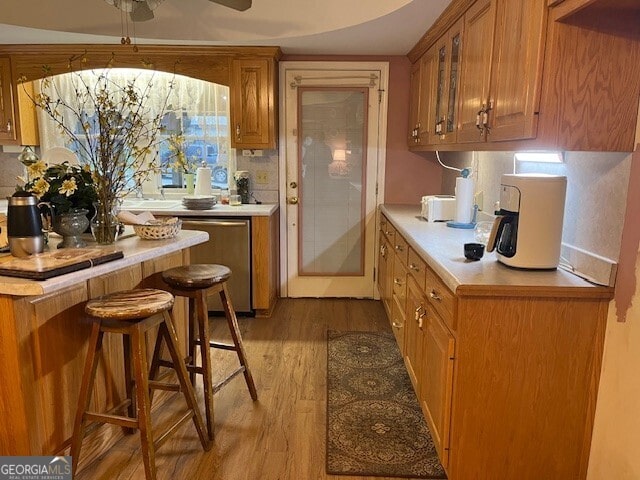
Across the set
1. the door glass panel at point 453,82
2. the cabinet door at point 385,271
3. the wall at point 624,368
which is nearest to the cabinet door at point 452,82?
the door glass panel at point 453,82

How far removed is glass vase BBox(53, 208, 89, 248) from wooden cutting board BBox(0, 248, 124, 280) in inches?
3.4

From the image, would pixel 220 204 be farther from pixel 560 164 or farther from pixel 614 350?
pixel 614 350

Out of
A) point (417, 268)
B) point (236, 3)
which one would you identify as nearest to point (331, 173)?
point (417, 268)

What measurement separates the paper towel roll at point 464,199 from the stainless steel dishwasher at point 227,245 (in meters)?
1.69

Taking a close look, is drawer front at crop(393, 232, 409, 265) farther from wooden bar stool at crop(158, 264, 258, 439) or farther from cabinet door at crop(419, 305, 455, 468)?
wooden bar stool at crop(158, 264, 258, 439)

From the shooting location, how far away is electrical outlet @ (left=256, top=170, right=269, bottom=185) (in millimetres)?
4473

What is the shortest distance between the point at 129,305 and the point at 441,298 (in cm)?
126

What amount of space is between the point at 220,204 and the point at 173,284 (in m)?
2.01

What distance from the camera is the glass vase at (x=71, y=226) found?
2193 millimetres

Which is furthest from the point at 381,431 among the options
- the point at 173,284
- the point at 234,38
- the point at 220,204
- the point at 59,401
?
the point at 234,38

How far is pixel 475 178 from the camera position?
351 cm

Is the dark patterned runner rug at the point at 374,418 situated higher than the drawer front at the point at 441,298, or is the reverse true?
the drawer front at the point at 441,298

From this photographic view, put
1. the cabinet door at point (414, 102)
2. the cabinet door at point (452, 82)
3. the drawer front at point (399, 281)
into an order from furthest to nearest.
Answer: the cabinet door at point (414, 102) → the drawer front at point (399, 281) → the cabinet door at point (452, 82)

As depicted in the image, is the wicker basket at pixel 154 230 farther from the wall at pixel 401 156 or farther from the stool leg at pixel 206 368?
the wall at pixel 401 156
